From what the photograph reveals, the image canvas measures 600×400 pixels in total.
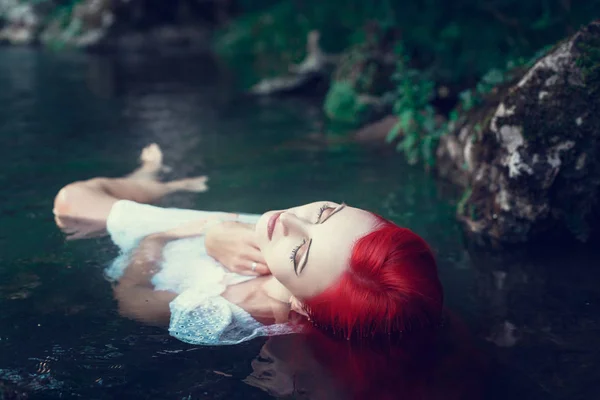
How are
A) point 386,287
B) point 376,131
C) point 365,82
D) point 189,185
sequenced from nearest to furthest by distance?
point 386,287, point 189,185, point 376,131, point 365,82

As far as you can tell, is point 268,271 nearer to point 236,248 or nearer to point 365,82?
point 236,248

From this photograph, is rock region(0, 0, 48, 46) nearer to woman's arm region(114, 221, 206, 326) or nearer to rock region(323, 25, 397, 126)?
rock region(323, 25, 397, 126)

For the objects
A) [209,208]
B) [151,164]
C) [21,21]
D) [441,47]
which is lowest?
[209,208]

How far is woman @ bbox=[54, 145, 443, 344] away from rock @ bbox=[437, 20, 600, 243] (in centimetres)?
198

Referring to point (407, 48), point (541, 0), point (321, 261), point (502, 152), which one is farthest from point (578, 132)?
A: point (407, 48)

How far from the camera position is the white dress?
11.5 ft

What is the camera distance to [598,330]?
3.66 metres

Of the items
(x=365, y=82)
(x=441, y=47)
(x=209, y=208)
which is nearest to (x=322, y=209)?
(x=209, y=208)

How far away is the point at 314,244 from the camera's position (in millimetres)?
3135

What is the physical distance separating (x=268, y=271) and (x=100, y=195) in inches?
70.4

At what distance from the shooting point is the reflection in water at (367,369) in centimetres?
303

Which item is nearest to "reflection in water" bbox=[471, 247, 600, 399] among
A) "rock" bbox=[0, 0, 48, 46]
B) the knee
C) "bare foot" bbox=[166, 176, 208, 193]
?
"bare foot" bbox=[166, 176, 208, 193]

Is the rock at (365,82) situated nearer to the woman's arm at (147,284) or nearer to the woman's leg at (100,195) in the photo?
the woman's leg at (100,195)

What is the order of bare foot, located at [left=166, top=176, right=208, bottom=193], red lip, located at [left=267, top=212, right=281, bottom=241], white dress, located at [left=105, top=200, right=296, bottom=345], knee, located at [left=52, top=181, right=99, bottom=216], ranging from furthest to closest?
bare foot, located at [left=166, top=176, right=208, bottom=193]
knee, located at [left=52, top=181, right=99, bottom=216]
white dress, located at [left=105, top=200, right=296, bottom=345]
red lip, located at [left=267, top=212, right=281, bottom=241]
